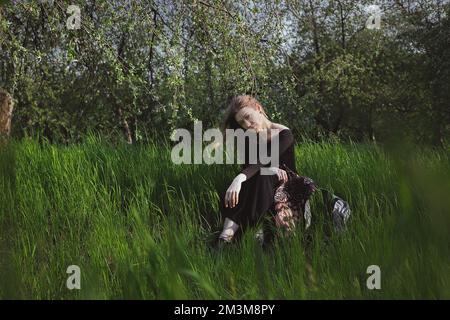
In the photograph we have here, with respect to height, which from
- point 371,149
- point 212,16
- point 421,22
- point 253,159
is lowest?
point 253,159

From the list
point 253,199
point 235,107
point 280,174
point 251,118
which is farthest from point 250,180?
point 235,107

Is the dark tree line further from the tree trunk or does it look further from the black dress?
the black dress

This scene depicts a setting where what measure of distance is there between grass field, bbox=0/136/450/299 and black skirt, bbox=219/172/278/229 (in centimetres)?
27

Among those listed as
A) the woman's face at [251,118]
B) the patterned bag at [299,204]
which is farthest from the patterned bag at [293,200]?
the woman's face at [251,118]

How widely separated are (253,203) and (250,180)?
19 cm

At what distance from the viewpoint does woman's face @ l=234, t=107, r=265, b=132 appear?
167 inches

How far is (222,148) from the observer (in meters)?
5.31

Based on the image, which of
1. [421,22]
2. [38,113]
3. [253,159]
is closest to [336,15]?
[421,22]

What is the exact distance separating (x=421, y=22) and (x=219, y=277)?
19.8m

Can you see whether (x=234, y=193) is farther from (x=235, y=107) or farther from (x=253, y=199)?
(x=235, y=107)

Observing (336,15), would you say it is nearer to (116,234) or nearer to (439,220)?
(116,234)

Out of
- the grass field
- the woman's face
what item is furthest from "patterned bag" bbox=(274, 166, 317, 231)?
the woman's face

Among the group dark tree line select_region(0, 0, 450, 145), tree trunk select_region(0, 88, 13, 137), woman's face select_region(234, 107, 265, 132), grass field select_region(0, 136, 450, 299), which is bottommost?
grass field select_region(0, 136, 450, 299)

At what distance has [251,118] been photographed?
167 inches
